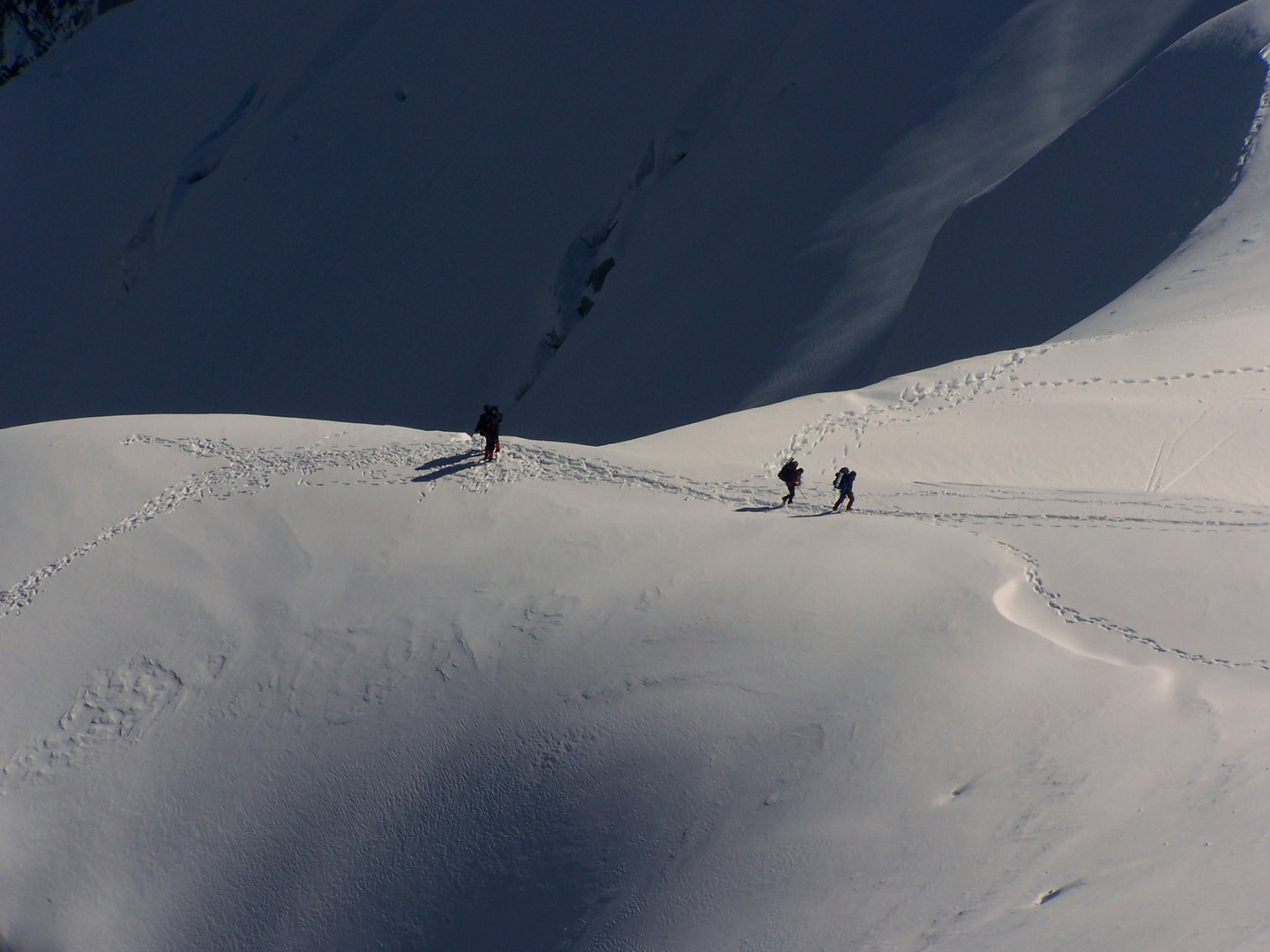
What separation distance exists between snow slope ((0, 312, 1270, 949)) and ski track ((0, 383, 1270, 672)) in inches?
3.1

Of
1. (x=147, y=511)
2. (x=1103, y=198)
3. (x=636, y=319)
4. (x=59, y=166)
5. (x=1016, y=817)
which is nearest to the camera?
(x=1016, y=817)

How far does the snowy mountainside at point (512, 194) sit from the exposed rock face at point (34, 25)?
4.69m

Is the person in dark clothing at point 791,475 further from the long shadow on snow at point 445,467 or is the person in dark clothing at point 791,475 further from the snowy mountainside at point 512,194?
the snowy mountainside at point 512,194

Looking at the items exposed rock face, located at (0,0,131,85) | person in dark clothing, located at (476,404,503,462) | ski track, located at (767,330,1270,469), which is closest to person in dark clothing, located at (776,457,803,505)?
ski track, located at (767,330,1270,469)

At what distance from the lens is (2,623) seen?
45.8ft

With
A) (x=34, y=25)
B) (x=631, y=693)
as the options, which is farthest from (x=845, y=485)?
(x=34, y=25)

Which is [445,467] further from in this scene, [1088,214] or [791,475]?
[1088,214]

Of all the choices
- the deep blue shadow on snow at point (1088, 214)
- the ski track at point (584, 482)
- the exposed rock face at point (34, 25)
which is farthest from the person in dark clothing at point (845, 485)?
the exposed rock face at point (34, 25)

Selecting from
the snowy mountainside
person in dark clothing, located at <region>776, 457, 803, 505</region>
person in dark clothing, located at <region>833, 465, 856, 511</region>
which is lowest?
person in dark clothing, located at <region>833, 465, 856, 511</region>

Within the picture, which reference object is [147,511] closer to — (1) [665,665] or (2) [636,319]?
(1) [665,665]

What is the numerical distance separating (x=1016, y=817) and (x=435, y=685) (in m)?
6.78

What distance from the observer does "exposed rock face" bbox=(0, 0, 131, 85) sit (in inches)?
2530

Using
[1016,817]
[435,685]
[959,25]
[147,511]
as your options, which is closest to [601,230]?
[959,25]

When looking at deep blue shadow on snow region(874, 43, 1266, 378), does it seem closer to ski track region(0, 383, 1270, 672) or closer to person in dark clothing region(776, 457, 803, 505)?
ski track region(0, 383, 1270, 672)
